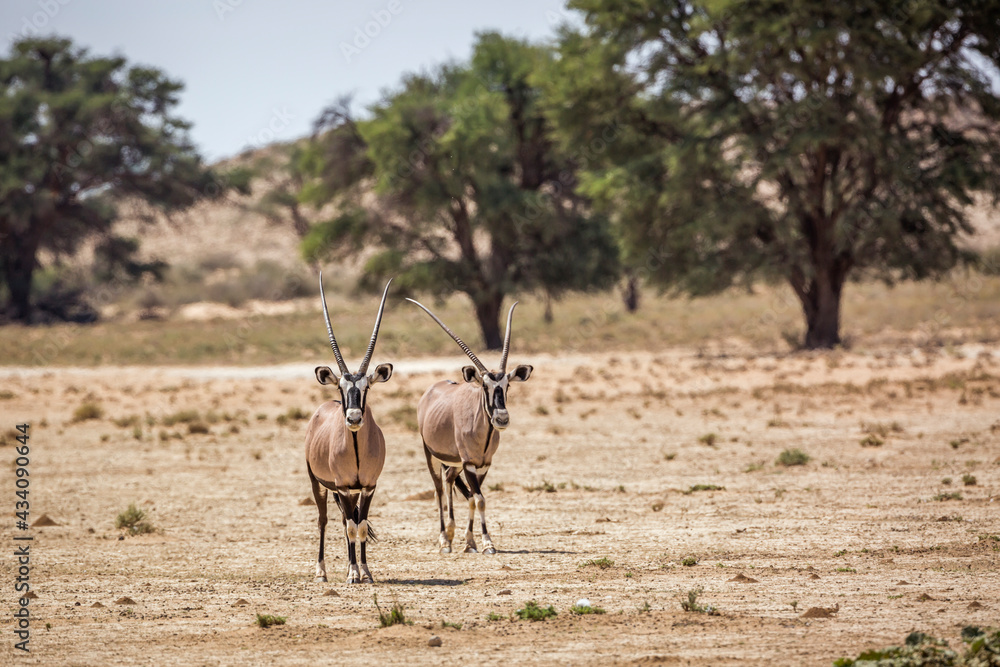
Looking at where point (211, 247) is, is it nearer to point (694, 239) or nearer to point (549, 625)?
point (694, 239)

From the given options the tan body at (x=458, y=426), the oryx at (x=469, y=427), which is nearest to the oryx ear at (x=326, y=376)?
the oryx at (x=469, y=427)

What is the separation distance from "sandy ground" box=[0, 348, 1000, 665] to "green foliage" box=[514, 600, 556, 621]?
3.1 inches

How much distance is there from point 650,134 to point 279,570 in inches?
1116

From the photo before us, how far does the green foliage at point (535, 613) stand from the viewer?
24.2 ft

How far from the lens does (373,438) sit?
8945 mm

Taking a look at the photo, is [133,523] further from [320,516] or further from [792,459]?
[792,459]

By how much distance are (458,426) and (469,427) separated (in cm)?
14

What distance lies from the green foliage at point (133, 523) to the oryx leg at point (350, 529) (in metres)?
3.75

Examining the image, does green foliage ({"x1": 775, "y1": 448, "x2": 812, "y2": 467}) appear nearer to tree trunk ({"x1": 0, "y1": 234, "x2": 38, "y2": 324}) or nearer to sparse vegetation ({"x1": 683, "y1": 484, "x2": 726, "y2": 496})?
sparse vegetation ({"x1": 683, "y1": 484, "x2": 726, "y2": 496})

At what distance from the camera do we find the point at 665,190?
1273 inches

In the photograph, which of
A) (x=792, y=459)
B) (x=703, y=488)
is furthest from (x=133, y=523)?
(x=792, y=459)

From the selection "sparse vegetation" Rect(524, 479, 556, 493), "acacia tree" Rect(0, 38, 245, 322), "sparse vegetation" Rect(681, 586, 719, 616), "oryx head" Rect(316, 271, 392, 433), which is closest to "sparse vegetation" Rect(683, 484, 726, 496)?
"sparse vegetation" Rect(524, 479, 556, 493)

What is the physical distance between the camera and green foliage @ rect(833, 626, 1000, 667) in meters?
5.65

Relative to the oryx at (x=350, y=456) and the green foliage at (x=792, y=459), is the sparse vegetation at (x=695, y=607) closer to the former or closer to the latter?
the oryx at (x=350, y=456)
